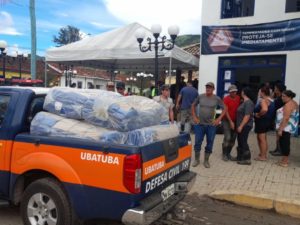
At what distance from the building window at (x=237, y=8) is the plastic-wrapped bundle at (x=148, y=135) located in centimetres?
1009

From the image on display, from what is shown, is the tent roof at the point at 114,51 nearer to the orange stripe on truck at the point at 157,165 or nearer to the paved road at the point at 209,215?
the paved road at the point at 209,215

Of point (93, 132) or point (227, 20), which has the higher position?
point (227, 20)

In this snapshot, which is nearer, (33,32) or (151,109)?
(151,109)

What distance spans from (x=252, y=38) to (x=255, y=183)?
7.46 metres

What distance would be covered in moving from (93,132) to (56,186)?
0.68 meters

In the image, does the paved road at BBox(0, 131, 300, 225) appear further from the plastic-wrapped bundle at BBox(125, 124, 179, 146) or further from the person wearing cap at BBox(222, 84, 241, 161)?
the plastic-wrapped bundle at BBox(125, 124, 179, 146)

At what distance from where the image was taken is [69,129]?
3.96 m

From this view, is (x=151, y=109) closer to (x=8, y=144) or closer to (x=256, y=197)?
(x=8, y=144)

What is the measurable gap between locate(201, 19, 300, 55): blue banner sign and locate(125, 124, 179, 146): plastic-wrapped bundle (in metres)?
9.20

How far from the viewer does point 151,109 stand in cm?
429

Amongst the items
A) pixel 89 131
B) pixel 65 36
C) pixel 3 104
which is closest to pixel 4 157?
pixel 3 104

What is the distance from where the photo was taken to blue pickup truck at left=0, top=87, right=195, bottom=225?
3475mm

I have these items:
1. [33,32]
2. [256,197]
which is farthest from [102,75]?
[256,197]

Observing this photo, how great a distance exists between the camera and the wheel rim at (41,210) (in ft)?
12.8
